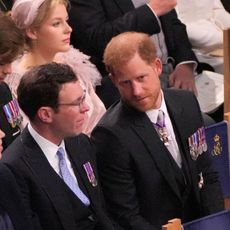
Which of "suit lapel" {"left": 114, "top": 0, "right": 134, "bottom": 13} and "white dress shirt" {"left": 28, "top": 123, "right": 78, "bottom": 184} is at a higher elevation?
"suit lapel" {"left": 114, "top": 0, "right": 134, "bottom": 13}

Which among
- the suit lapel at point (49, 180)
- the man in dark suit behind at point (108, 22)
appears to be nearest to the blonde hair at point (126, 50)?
the suit lapel at point (49, 180)

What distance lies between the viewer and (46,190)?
7.55ft

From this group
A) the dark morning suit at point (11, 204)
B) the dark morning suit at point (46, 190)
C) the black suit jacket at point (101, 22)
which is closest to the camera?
the dark morning suit at point (11, 204)

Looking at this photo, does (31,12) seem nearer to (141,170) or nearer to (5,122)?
(5,122)

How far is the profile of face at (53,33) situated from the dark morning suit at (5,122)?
0.40 metres

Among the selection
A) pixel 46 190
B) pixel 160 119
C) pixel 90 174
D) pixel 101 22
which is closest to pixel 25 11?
pixel 101 22

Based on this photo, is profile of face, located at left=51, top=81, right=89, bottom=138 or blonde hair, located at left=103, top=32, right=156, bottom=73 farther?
blonde hair, located at left=103, top=32, right=156, bottom=73

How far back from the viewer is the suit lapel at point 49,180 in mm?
2307

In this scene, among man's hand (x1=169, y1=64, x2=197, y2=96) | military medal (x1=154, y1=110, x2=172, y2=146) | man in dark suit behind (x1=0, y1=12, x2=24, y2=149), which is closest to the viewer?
man in dark suit behind (x1=0, y1=12, x2=24, y2=149)

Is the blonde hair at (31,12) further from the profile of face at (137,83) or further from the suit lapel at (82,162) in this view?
the suit lapel at (82,162)

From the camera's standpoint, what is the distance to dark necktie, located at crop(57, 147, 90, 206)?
2.38 metres

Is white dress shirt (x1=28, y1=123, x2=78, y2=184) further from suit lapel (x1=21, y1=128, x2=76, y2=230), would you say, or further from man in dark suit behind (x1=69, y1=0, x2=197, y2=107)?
man in dark suit behind (x1=69, y1=0, x2=197, y2=107)

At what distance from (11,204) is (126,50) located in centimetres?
67

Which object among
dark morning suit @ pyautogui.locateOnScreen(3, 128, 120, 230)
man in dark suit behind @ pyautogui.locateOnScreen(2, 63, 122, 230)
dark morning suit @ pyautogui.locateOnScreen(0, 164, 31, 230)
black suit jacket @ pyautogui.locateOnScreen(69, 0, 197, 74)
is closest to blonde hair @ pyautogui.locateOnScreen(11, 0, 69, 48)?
black suit jacket @ pyautogui.locateOnScreen(69, 0, 197, 74)
